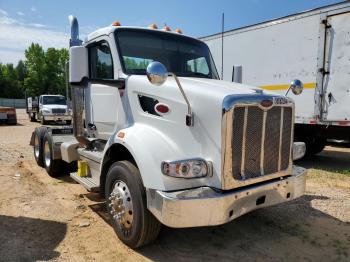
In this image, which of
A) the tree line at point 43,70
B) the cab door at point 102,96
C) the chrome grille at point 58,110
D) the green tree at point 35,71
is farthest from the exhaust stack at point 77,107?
the green tree at point 35,71

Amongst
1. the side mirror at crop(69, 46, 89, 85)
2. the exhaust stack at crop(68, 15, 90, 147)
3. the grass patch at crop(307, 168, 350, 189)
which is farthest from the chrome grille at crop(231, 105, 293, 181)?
the grass patch at crop(307, 168, 350, 189)

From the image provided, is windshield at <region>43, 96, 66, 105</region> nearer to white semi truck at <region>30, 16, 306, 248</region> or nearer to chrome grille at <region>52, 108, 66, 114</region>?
chrome grille at <region>52, 108, 66, 114</region>

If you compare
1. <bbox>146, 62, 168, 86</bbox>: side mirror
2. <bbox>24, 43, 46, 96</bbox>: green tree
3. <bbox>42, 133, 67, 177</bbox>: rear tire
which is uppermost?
<bbox>24, 43, 46, 96</bbox>: green tree

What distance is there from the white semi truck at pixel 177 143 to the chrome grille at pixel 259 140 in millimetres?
10

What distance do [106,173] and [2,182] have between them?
311cm

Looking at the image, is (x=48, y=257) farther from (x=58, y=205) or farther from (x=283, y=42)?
(x=283, y=42)

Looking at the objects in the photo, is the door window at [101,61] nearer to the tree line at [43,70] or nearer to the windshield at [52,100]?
the windshield at [52,100]

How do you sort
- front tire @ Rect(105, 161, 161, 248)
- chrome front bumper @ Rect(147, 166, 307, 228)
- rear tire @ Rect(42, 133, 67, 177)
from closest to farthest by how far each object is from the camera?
chrome front bumper @ Rect(147, 166, 307, 228), front tire @ Rect(105, 161, 161, 248), rear tire @ Rect(42, 133, 67, 177)

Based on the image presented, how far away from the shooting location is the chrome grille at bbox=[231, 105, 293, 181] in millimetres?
3189

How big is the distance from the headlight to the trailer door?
5.09 meters

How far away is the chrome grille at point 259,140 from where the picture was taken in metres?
3.19

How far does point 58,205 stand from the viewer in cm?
502

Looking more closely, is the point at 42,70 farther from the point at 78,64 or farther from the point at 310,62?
the point at 78,64

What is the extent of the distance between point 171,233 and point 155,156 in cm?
132
